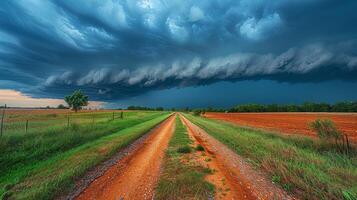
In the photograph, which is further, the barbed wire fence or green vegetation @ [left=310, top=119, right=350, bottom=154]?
the barbed wire fence

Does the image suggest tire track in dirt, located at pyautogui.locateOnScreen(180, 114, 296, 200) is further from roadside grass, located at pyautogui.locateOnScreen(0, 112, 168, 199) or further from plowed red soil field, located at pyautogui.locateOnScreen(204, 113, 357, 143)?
plowed red soil field, located at pyautogui.locateOnScreen(204, 113, 357, 143)

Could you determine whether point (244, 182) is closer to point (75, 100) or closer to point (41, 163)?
point (41, 163)

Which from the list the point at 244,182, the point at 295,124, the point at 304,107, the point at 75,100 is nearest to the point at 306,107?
the point at 304,107

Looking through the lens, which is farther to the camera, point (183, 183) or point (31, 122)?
point (31, 122)

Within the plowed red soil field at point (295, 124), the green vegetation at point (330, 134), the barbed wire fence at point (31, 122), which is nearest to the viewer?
the green vegetation at point (330, 134)

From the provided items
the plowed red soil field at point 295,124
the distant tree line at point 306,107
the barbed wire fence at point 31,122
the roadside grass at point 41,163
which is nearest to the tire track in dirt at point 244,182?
the roadside grass at point 41,163

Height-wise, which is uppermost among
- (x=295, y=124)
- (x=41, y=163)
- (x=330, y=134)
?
(x=330, y=134)

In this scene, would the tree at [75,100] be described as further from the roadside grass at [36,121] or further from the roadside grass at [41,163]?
the roadside grass at [41,163]

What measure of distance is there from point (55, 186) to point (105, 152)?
5.19 metres

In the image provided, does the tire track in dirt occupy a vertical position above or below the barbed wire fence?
below

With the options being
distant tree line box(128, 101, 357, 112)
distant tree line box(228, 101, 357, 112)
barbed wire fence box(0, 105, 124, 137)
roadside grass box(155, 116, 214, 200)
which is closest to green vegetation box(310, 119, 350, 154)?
roadside grass box(155, 116, 214, 200)

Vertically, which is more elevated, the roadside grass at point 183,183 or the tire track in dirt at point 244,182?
the roadside grass at point 183,183

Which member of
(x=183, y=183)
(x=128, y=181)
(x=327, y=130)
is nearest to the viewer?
(x=183, y=183)

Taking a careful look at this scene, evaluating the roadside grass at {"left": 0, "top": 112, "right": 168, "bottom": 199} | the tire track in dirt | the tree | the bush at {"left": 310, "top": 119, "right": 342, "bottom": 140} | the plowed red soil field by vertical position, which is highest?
the tree
